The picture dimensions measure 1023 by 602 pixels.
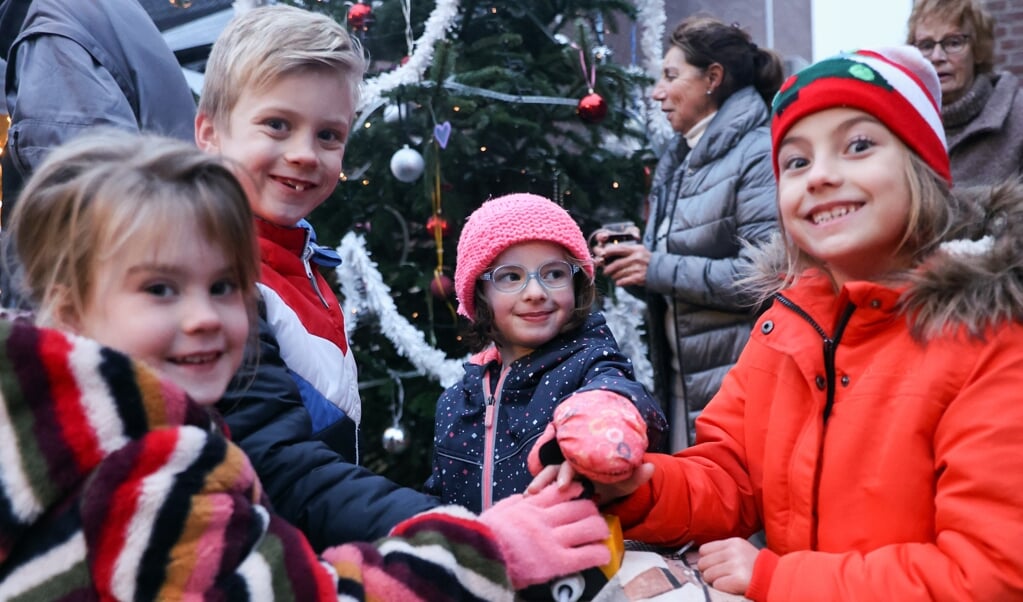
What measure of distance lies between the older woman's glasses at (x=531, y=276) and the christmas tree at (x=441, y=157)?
1828 mm

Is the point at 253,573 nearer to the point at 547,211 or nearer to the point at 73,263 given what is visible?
the point at 73,263

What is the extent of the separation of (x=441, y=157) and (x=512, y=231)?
2.12m

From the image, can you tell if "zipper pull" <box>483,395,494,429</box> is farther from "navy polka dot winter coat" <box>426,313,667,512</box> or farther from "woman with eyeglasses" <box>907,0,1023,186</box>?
"woman with eyeglasses" <box>907,0,1023,186</box>

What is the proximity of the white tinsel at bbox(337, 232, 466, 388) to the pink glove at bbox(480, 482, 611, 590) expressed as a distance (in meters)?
2.82

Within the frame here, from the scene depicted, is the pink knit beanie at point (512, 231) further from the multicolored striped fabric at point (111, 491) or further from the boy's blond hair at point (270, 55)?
the multicolored striped fabric at point (111, 491)

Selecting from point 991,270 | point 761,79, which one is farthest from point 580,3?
point 991,270

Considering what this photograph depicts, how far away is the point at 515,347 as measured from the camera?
102 inches

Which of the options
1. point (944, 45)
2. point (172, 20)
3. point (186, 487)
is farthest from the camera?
point (172, 20)

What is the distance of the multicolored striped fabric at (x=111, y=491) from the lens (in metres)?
1.16

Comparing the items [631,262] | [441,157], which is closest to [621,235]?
[631,262]

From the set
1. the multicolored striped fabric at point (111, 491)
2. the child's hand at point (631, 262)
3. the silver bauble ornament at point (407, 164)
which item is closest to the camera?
the multicolored striped fabric at point (111, 491)

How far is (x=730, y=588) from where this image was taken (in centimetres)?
153

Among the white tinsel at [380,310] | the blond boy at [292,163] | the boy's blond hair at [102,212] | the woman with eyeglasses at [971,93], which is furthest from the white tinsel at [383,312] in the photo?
the boy's blond hair at [102,212]

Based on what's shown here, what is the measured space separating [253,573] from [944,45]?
12.3 ft
